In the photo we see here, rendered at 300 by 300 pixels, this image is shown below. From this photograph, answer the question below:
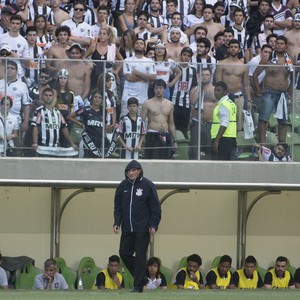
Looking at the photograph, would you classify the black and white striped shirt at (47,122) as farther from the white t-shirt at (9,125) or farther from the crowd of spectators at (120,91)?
the white t-shirt at (9,125)

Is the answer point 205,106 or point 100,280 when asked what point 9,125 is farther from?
point 100,280

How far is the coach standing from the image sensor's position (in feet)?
46.9

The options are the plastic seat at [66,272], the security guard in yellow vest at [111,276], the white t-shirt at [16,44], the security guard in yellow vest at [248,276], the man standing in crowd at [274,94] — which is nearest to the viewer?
the man standing in crowd at [274,94]

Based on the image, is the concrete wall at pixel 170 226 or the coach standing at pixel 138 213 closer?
the coach standing at pixel 138 213

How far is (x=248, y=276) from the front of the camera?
19375mm

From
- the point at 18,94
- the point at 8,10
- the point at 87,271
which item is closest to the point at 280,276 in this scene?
the point at 87,271

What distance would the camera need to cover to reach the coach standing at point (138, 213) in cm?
1430

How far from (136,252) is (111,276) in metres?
4.51

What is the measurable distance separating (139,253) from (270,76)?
13.7 feet

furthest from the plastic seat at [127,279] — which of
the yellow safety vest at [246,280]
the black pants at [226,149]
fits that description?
the black pants at [226,149]

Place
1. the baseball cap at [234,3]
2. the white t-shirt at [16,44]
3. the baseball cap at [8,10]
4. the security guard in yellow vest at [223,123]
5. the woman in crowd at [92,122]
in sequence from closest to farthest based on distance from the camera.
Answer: the woman in crowd at [92,122], the security guard in yellow vest at [223,123], the white t-shirt at [16,44], the baseball cap at [8,10], the baseball cap at [234,3]

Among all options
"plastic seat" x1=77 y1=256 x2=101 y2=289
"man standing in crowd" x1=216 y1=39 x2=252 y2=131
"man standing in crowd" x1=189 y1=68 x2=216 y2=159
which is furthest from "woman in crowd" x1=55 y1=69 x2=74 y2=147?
"plastic seat" x1=77 y1=256 x2=101 y2=289

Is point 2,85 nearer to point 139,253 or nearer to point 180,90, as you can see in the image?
point 180,90

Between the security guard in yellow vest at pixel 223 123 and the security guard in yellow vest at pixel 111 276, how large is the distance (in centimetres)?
274
